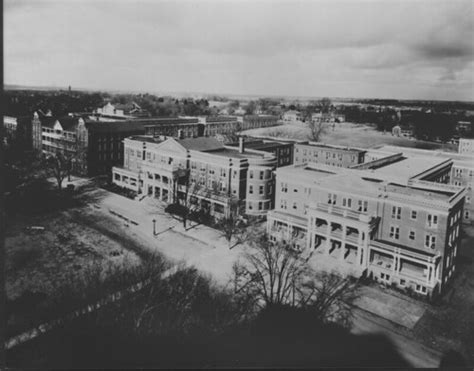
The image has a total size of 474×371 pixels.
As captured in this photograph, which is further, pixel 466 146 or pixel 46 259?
pixel 466 146

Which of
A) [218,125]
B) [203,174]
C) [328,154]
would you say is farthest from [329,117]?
[203,174]

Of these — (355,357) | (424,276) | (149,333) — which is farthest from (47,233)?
(424,276)

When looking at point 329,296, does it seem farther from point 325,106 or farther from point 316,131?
point 325,106

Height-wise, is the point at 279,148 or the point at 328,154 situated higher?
the point at 279,148

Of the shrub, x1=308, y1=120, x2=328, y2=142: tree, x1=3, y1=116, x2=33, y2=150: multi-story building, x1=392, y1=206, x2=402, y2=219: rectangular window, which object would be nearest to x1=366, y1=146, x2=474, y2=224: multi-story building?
x1=392, y1=206, x2=402, y2=219: rectangular window

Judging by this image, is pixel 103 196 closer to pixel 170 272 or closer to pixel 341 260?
pixel 170 272

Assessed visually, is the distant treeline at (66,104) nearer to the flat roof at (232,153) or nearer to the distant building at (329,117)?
the flat roof at (232,153)

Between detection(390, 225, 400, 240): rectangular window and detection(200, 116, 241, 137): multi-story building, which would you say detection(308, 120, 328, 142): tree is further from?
detection(390, 225, 400, 240): rectangular window
